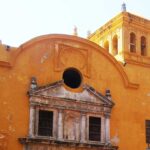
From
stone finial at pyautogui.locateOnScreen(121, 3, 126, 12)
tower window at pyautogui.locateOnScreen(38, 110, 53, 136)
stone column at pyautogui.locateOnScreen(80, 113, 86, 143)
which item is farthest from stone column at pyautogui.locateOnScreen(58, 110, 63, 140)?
stone finial at pyautogui.locateOnScreen(121, 3, 126, 12)

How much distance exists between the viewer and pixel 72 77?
2011 centimetres

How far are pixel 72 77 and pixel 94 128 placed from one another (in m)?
2.66

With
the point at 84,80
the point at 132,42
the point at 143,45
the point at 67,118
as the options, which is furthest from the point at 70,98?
the point at 143,45

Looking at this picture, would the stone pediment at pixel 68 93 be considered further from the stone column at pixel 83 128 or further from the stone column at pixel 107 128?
the stone column at pixel 83 128

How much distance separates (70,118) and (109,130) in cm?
205

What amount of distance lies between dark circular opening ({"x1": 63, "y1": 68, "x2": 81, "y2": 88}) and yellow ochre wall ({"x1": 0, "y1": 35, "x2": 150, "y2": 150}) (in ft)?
0.83

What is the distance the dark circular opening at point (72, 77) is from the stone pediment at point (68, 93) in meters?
0.49

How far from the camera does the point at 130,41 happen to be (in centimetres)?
2530

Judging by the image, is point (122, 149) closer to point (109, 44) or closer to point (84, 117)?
point (84, 117)

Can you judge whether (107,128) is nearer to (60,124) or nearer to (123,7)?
(60,124)

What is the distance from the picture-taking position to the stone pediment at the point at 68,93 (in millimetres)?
18281

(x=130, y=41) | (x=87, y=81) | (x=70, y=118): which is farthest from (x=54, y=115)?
(x=130, y=41)

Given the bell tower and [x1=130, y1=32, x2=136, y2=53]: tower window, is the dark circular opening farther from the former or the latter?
[x1=130, y1=32, x2=136, y2=53]: tower window

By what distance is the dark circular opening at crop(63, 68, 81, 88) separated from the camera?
1967 cm
